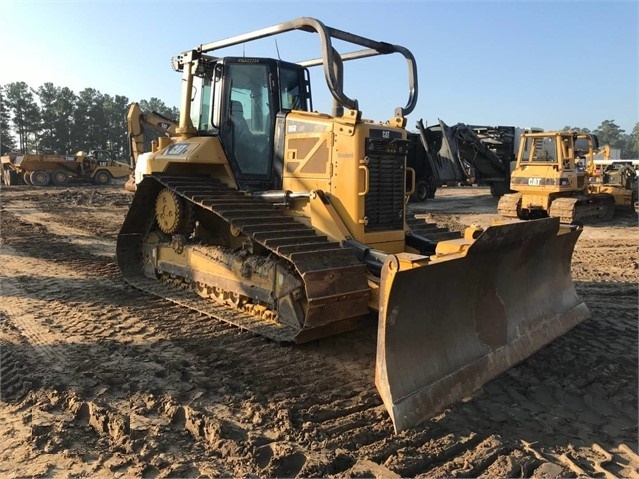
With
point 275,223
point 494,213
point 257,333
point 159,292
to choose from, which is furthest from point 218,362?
point 494,213

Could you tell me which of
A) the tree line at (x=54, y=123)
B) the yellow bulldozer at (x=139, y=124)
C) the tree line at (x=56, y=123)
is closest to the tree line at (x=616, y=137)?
the tree line at (x=56, y=123)

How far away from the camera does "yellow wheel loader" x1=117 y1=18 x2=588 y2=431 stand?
386cm

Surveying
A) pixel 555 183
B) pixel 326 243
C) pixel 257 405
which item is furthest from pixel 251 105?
pixel 555 183

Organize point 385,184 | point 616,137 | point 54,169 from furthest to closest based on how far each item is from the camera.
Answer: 1. point 616,137
2. point 54,169
3. point 385,184

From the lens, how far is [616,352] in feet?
15.8

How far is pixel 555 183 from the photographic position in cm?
1384

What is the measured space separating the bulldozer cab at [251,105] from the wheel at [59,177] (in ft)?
92.8

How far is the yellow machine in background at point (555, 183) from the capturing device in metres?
13.8

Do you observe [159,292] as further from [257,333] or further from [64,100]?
[64,100]

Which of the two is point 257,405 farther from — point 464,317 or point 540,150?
point 540,150

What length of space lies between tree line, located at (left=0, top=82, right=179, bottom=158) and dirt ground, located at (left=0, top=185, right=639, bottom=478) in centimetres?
5966

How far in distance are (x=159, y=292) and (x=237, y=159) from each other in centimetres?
198

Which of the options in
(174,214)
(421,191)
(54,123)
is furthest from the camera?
(54,123)

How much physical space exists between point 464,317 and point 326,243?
4.82 feet
